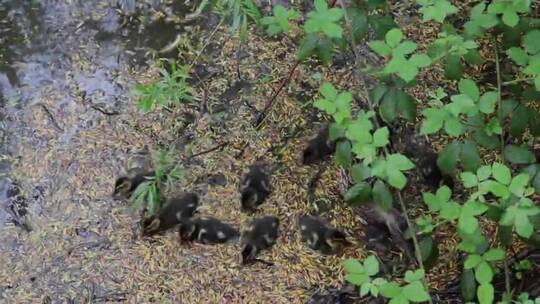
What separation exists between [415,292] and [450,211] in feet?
0.90

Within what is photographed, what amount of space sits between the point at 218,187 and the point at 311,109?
0.67 m

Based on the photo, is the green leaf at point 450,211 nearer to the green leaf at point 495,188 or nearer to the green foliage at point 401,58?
the green leaf at point 495,188

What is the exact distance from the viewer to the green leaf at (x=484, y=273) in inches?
89.5

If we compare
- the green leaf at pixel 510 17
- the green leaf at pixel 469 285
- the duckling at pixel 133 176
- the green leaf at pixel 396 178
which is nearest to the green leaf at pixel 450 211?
the green leaf at pixel 396 178

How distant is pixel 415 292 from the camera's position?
215 centimetres

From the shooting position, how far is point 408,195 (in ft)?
12.0

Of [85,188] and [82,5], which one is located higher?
[82,5]

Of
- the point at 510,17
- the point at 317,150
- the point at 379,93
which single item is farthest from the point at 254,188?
the point at 510,17

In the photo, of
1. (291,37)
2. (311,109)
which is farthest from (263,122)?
(291,37)

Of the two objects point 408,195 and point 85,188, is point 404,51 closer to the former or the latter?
point 408,195

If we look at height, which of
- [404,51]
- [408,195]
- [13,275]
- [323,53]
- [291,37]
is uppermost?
[404,51]

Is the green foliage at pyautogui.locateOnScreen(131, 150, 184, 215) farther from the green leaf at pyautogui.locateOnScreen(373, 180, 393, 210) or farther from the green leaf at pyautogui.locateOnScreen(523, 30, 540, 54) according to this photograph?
the green leaf at pyautogui.locateOnScreen(523, 30, 540, 54)

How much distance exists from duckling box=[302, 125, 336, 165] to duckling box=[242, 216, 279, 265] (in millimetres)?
363

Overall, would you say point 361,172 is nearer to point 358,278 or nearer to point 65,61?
point 358,278
